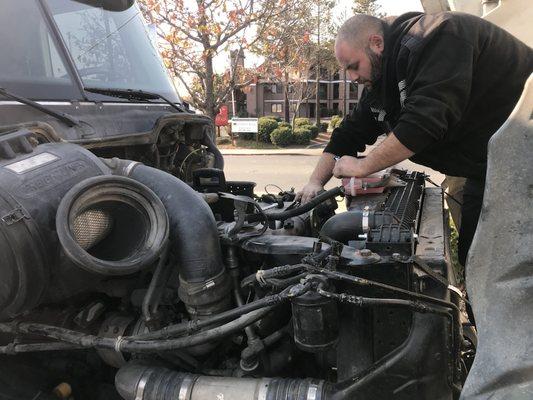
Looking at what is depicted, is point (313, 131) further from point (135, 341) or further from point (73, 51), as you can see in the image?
point (135, 341)

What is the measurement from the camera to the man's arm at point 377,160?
273cm

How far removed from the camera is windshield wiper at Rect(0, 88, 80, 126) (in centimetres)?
239

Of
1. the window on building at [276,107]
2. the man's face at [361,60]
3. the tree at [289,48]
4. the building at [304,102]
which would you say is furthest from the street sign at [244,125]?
the man's face at [361,60]

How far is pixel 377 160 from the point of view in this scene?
2.81 meters

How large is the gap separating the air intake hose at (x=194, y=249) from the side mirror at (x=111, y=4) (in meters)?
1.61

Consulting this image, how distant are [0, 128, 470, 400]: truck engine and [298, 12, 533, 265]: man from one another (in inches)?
17.7

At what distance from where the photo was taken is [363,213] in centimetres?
226

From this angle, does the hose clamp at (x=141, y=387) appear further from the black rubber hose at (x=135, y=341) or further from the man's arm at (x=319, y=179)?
the man's arm at (x=319, y=179)

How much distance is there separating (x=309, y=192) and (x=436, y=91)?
1.05 meters

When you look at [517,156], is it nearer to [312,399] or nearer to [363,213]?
[363,213]

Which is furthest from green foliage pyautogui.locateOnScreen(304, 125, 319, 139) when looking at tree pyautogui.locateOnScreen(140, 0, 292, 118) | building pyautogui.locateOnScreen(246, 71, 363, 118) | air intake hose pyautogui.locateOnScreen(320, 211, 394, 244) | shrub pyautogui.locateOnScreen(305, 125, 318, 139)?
air intake hose pyautogui.locateOnScreen(320, 211, 394, 244)

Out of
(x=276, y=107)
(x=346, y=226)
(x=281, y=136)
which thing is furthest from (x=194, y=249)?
(x=276, y=107)

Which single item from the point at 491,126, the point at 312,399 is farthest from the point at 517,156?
the point at 491,126

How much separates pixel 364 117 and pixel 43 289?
8.33 feet
